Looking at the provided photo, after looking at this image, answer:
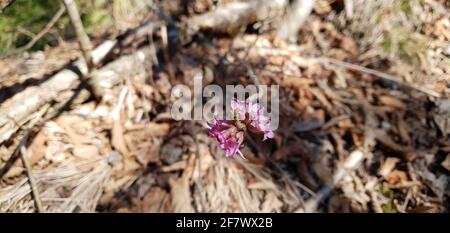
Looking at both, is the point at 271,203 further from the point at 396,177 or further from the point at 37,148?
the point at 37,148

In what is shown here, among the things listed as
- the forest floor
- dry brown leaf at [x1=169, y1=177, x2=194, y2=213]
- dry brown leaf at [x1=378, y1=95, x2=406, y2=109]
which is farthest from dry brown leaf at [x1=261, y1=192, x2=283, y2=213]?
dry brown leaf at [x1=378, y1=95, x2=406, y2=109]

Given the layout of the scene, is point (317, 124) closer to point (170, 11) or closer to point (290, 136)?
point (290, 136)

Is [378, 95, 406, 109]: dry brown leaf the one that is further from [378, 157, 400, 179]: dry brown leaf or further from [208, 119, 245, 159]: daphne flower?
[208, 119, 245, 159]: daphne flower

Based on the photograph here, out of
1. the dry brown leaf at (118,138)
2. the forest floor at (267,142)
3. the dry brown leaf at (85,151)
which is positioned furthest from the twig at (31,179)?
the dry brown leaf at (118,138)

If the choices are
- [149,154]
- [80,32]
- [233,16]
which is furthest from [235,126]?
[233,16]

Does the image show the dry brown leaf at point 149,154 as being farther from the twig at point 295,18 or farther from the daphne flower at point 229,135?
the twig at point 295,18
